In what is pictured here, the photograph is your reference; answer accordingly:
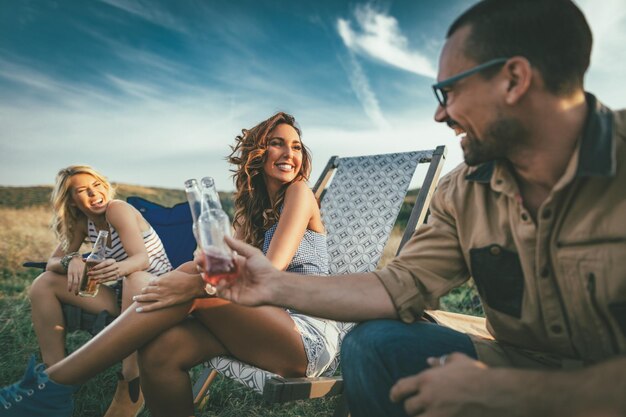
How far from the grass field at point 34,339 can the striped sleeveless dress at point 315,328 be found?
3.17 ft

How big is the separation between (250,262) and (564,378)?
1.11 meters

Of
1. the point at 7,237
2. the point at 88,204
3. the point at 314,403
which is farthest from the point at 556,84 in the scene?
the point at 7,237


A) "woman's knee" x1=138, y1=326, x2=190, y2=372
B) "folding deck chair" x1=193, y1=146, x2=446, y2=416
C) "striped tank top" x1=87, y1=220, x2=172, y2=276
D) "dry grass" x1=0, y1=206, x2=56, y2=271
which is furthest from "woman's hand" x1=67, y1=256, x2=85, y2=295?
"dry grass" x1=0, y1=206, x2=56, y2=271

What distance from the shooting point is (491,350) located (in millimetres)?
1628

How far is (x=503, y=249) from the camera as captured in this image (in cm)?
162

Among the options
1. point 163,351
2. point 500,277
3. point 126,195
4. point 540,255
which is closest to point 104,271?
point 163,351

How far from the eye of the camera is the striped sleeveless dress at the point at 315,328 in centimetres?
218

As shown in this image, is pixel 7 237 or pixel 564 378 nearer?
pixel 564 378

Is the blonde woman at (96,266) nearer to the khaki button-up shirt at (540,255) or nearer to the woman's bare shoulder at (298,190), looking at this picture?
the woman's bare shoulder at (298,190)

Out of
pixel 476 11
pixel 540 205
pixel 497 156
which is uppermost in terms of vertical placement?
pixel 476 11

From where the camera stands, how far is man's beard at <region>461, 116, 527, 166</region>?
61.3 inches

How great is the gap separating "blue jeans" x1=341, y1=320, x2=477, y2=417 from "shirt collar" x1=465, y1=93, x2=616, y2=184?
2.32 feet

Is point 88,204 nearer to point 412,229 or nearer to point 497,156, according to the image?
point 412,229

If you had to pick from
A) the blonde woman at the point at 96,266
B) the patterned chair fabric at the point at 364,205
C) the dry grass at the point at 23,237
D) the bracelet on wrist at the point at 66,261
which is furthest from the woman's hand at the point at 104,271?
the dry grass at the point at 23,237
